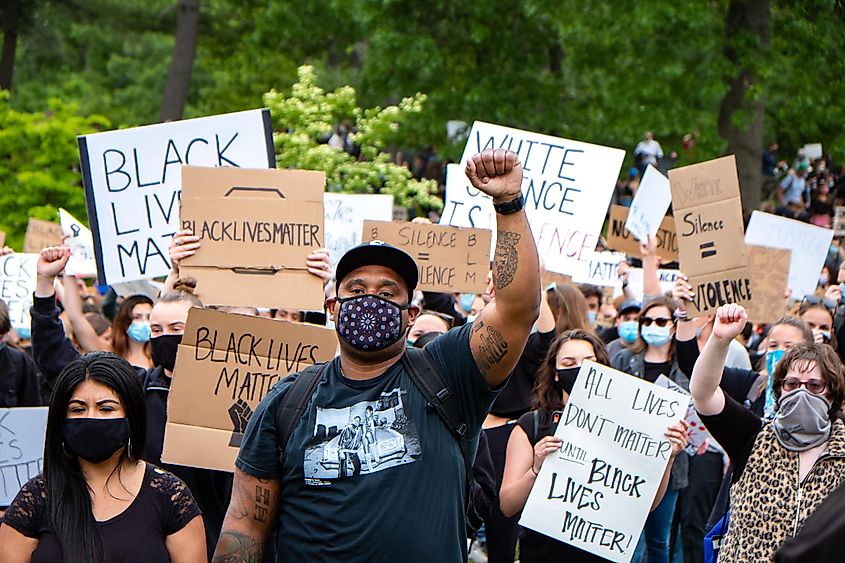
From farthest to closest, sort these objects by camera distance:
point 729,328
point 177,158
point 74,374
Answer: point 177,158 < point 729,328 < point 74,374

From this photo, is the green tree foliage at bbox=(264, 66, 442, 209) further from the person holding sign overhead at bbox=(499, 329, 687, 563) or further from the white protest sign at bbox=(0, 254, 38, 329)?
the person holding sign overhead at bbox=(499, 329, 687, 563)

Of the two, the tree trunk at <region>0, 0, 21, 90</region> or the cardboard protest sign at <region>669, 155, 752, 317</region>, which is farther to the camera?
the tree trunk at <region>0, 0, 21, 90</region>

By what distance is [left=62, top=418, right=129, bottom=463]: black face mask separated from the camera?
4621mm

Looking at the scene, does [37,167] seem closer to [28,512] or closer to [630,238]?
[630,238]

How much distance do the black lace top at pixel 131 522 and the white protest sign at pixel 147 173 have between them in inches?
112

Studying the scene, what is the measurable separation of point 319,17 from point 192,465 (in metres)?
18.5

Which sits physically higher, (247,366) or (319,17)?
(319,17)

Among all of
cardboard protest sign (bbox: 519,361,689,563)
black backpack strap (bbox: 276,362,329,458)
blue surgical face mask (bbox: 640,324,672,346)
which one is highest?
black backpack strap (bbox: 276,362,329,458)

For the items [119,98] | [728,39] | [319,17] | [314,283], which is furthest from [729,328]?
[119,98]

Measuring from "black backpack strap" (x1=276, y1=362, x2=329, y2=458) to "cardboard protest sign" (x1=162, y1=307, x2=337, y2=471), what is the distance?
1.66 m

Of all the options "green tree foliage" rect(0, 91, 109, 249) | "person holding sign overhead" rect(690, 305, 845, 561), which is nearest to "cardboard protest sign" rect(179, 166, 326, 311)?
"person holding sign overhead" rect(690, 305, 845, 561)

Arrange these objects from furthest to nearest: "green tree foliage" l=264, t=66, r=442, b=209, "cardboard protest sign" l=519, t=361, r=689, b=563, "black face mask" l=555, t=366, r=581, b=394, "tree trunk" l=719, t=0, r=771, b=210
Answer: "tree trunk" l=719, t=0, r=771, b=210
"green tree foliage" l=264, t=66, r=442, b=209
"black face mask" l=555, t=366, r=581, b=394
"cardboard protest sign" l=519, t=361, r=689, b=563

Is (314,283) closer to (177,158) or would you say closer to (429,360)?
(177,158)

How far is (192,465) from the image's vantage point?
5566 millimetres
